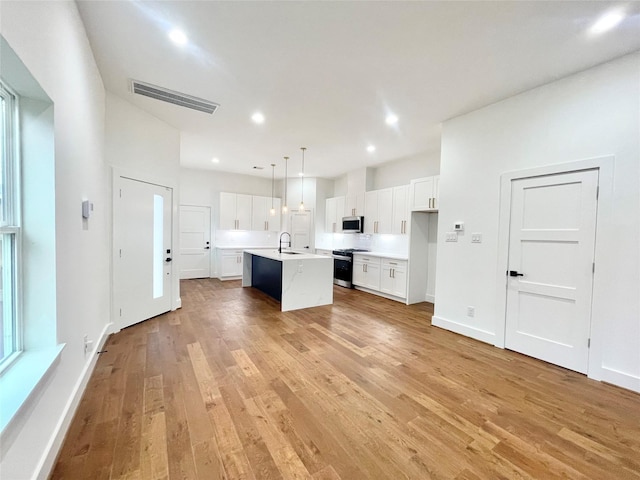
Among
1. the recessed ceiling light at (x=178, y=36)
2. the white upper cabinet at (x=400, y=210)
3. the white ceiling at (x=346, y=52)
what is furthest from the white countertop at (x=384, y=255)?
the recessed ceiling light at (x=178, y=36)

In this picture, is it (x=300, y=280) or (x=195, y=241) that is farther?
(x=195, y=241)

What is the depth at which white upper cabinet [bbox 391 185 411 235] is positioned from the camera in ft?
18.2

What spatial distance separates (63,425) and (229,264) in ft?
18.7

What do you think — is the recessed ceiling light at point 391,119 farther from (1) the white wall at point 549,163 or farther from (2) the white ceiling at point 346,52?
(1) the white wall at point 549,163

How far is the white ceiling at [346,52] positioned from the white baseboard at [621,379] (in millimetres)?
2934

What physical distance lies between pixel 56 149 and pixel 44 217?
43 cm

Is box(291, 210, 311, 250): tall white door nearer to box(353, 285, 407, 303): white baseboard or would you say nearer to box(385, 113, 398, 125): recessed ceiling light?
box(353, 285, 407, 303): white baseboard

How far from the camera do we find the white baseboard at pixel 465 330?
3.41 meters

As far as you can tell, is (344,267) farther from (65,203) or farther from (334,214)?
(65,203)

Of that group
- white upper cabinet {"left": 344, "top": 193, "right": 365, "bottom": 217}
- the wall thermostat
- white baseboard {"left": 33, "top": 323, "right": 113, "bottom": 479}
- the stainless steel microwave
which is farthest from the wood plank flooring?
white upper cabinet {"left": 344, "top": 193, "right": 365, "bottom": 217}

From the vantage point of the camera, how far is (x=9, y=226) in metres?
1.41

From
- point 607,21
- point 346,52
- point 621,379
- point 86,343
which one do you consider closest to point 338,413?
point 86,343

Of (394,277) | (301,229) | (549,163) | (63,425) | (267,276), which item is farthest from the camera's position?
(301,229)

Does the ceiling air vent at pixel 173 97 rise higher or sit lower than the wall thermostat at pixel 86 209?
higher
